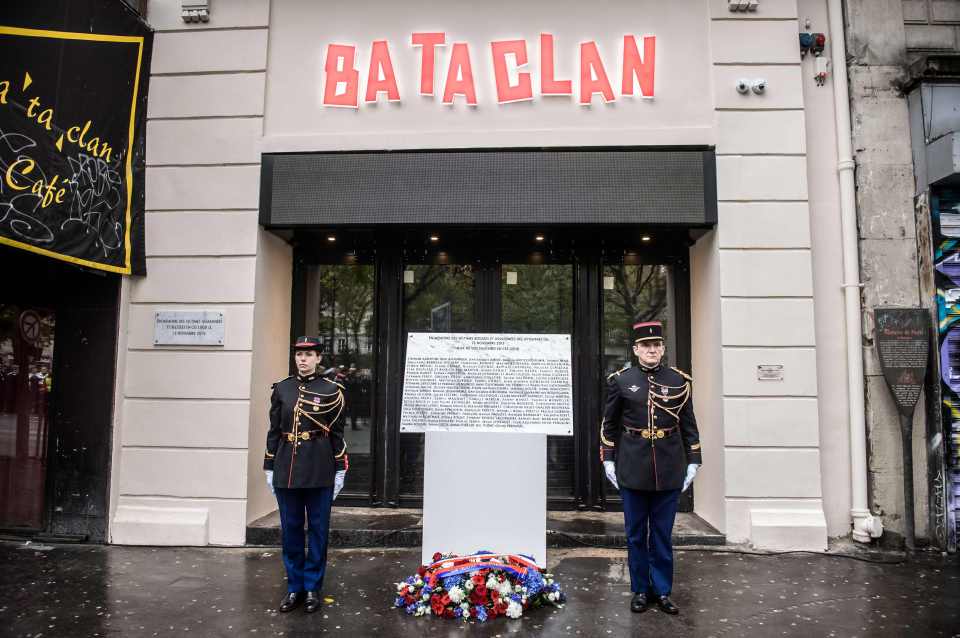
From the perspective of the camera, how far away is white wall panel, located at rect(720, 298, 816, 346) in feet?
20.1

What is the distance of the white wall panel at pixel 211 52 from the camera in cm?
672

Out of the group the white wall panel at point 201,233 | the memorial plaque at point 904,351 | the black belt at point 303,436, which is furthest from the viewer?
the white wall panel at point 201,233

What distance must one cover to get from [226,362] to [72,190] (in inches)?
88.3

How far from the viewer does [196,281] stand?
6.51m

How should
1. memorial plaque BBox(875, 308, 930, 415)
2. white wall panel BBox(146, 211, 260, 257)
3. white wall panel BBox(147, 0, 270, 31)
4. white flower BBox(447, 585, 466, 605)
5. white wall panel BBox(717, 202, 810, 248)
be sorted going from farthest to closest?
1. white wall panel BBox(147, 0, 270, 31)
2. white wall panel BBox(146, 211, 260, 257)
3. white wall panel BBox(717, 202, 810, 248)
4. memorial plaque BBox(875, 308, 930, 415)
5. white flower BBox(447, 585, 466, 605)

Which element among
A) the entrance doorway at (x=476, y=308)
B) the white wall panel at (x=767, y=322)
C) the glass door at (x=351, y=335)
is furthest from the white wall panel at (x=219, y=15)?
the white wall panel at (x=767, y=322)

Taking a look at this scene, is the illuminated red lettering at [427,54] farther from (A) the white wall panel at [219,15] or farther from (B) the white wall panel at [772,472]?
(B) the white wall panel at [772,472]

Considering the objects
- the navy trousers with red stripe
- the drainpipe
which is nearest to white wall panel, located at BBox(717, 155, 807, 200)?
the drainpipe

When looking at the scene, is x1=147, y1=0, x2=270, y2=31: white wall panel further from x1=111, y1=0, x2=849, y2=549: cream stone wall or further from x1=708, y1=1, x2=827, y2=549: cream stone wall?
x1=708, y1=1, x2=827, y2=549: cream stone wall

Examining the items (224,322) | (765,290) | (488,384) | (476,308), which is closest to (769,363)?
(765,290)

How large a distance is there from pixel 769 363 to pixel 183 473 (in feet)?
20.9

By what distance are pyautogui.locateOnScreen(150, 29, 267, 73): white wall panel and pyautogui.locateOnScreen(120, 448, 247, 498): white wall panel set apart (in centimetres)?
436

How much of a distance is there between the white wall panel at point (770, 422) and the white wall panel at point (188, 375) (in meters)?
5.18

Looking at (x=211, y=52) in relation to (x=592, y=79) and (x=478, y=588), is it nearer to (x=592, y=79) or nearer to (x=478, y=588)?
(x=592, y=79)
